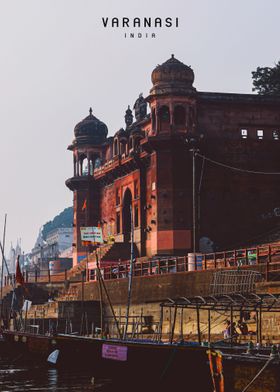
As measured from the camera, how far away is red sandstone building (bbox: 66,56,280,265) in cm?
5831

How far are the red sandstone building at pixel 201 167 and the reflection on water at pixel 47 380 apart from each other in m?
21.6

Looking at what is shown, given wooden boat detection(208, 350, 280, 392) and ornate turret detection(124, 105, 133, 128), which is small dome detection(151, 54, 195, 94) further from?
wooden boat detection(208, 350, 280, 392)

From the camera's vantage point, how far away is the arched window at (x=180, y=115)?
59.4m

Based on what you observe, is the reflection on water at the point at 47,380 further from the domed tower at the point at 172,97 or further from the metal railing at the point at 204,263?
the domed tower at the point at 172,97

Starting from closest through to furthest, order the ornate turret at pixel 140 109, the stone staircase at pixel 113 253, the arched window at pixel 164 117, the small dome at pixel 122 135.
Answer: the arched window at pixel 164 117 < the stone staircase at pixel 113 253 < the small dome at pixel 122 135 < the ornate turret at pixel 140 109

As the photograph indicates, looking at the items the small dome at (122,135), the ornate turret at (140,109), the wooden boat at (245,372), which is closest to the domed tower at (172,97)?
the small dome at (122,135)

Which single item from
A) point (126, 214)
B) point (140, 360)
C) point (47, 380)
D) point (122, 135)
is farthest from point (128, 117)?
point (140, 360)

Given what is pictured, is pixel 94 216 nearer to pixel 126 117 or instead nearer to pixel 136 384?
pixel 126 117

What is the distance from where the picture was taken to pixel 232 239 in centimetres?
5997

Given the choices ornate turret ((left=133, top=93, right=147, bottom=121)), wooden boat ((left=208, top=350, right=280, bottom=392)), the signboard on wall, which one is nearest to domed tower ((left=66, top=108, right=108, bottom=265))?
ornate turret ((left=133, top=93, right=147, bottom=121))

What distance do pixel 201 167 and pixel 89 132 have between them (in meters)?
19.3

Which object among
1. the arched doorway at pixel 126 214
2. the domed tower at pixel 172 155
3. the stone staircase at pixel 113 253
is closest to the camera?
the domed tower at pixel 172 155

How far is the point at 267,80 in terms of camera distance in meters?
82.4

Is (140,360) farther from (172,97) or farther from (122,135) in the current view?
(122,135)
